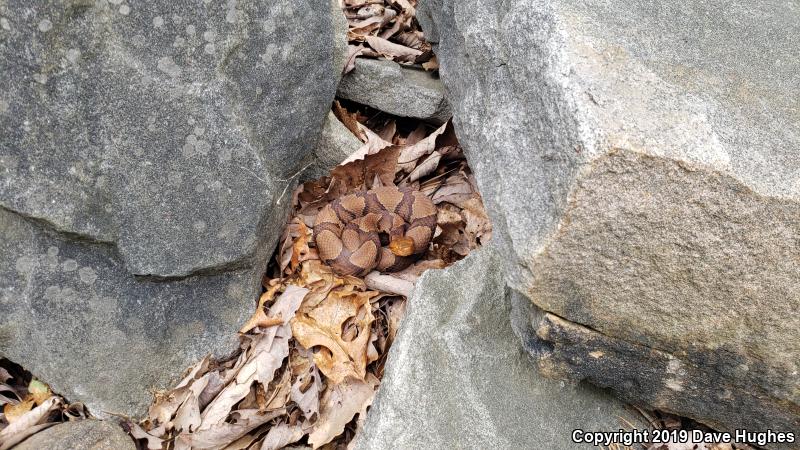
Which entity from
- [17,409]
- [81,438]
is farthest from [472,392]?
[17,409]

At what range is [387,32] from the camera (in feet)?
16.4

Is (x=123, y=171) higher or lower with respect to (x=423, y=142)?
higher

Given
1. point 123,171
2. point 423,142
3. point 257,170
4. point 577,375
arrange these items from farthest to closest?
1. point 423,142
2. point 257,170
3. point 123,171
4. point 577,375

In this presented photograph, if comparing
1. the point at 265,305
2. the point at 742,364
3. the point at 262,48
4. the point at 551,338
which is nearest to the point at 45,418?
the point at 265,305

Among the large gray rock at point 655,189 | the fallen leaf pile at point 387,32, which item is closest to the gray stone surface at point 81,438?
the large gray rock at point 655,189

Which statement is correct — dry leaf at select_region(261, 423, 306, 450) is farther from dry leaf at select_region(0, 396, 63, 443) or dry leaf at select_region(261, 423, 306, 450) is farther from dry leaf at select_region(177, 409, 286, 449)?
dry leaf at select_region(0, 396, 63, 443)

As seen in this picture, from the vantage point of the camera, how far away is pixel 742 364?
239cm

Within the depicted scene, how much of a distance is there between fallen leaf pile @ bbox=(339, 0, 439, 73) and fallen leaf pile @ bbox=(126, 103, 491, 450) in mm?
738

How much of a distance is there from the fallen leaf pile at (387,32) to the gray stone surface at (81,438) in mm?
2597

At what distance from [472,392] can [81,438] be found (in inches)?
65.1

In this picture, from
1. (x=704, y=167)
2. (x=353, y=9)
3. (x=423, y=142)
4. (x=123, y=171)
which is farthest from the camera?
(x=353, y=9)

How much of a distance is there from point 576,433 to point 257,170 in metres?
1.84

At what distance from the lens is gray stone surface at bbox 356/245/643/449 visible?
2688mm

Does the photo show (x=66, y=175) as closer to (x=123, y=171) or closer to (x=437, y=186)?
(x=123, y=171)
